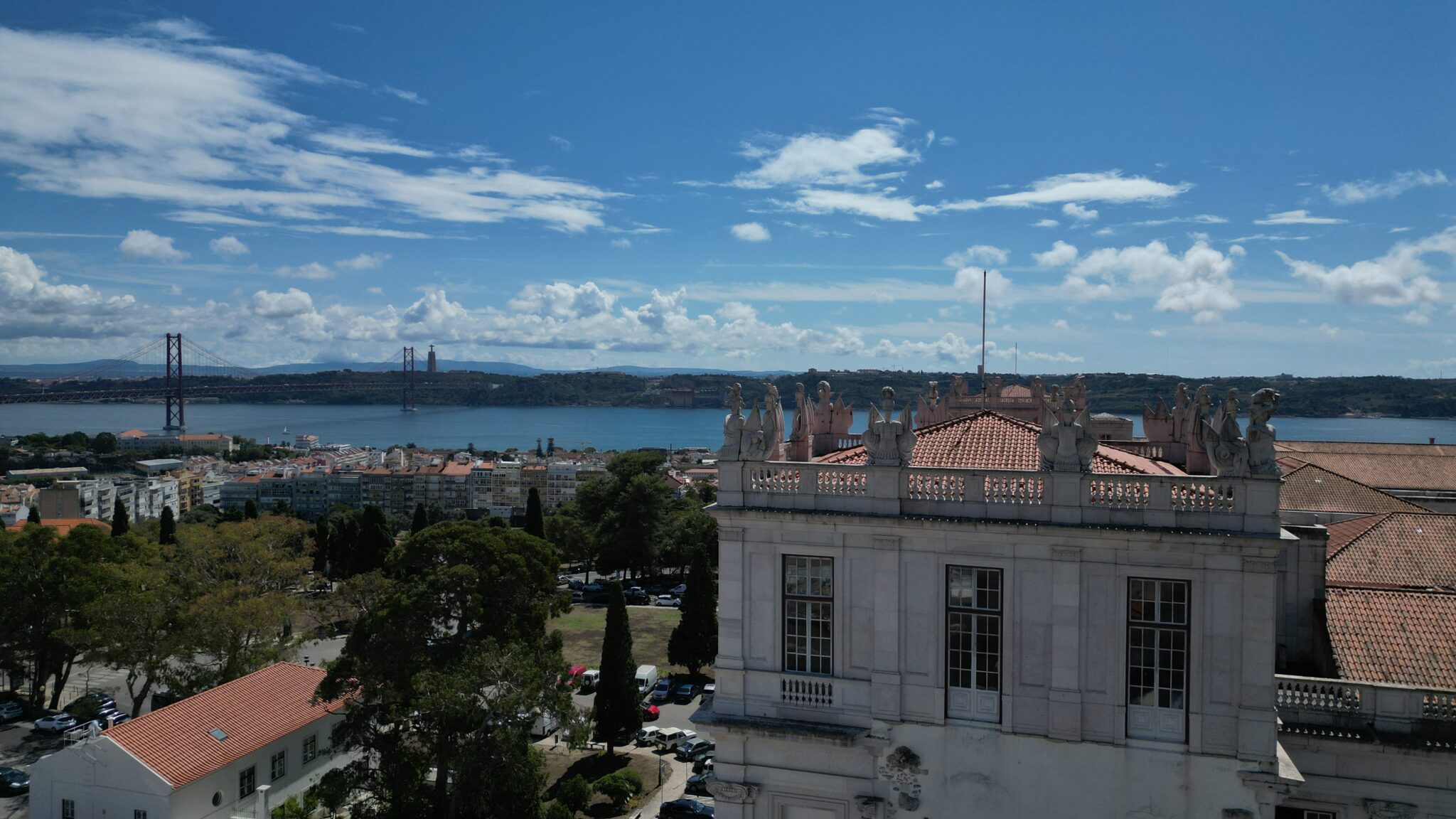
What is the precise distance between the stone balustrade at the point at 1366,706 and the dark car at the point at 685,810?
16.7 metres

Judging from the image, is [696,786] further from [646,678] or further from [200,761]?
[200,761]

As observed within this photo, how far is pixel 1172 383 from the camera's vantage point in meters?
140

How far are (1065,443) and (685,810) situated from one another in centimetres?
1799

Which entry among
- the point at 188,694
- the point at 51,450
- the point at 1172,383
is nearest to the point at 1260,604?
the point at 188,694

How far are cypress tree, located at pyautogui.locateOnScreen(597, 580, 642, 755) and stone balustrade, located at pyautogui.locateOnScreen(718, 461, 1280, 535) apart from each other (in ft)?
58.4

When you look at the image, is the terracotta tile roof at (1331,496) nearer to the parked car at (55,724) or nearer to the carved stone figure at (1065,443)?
the carved stone figure at (1065,443)

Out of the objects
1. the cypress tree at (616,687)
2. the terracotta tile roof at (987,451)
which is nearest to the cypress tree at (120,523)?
the cypress tree at (616,687)

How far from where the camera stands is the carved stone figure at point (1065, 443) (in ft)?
44.3

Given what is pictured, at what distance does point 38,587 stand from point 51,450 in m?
182

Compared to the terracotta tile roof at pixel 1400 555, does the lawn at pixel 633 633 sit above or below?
below

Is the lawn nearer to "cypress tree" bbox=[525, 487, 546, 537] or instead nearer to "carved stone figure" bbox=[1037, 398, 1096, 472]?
"cypress tree" bbox=[525, 487, 546, 537]

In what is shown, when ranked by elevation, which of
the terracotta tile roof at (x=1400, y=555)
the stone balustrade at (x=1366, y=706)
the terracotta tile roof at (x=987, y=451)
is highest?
the terracotta tile roof at (x=987, y=451)

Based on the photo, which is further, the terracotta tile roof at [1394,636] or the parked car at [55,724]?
the parked car at [55,724]

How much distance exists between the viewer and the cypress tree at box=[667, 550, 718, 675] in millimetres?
39281
